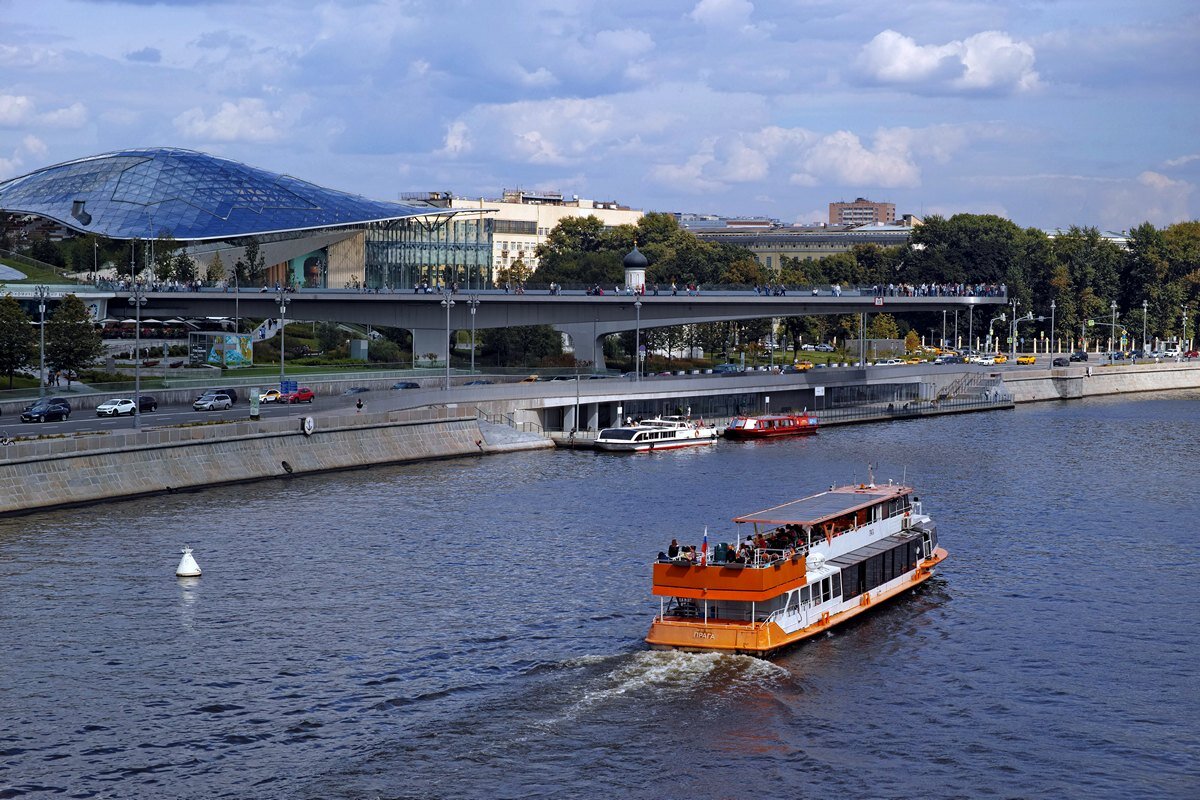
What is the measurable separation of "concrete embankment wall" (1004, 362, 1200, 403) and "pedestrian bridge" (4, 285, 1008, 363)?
1342cm

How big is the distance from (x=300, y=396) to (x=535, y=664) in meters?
51.4

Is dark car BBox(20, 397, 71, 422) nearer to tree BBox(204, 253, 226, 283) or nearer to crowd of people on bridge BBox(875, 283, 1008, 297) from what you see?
tree BBox(204, 253, 226, 283)

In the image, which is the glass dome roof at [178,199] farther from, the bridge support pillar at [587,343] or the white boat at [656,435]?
the white boat at [656,435]

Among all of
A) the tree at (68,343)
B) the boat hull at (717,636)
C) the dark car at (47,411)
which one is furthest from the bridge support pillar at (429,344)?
the boat hull at (717,636)

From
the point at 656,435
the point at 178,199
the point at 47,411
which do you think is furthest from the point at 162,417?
the point at 178,199

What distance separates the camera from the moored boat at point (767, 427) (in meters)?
94.2

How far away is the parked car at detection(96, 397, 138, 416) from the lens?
76.9m

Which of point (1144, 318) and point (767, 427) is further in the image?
point (1144, 318)

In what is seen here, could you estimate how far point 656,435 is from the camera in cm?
8700

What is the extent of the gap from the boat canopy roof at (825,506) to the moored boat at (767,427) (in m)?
40.1

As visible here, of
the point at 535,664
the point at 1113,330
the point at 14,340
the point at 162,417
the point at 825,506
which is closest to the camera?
the point at 535,664

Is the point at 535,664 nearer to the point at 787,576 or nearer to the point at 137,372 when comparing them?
the point at 787,576

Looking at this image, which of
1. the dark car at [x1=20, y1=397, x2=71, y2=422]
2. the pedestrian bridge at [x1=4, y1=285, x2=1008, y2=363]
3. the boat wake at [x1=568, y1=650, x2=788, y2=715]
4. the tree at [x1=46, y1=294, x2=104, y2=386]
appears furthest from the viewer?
the pedestrian bridge at [x1=4, y1=285, x2=1008, y2=363]

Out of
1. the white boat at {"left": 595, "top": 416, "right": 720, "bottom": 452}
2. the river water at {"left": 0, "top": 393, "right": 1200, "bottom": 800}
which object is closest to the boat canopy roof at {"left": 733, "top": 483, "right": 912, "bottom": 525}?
the river water at {"left": 0, "top": 393, "right": 1200, "bottom": 800}
